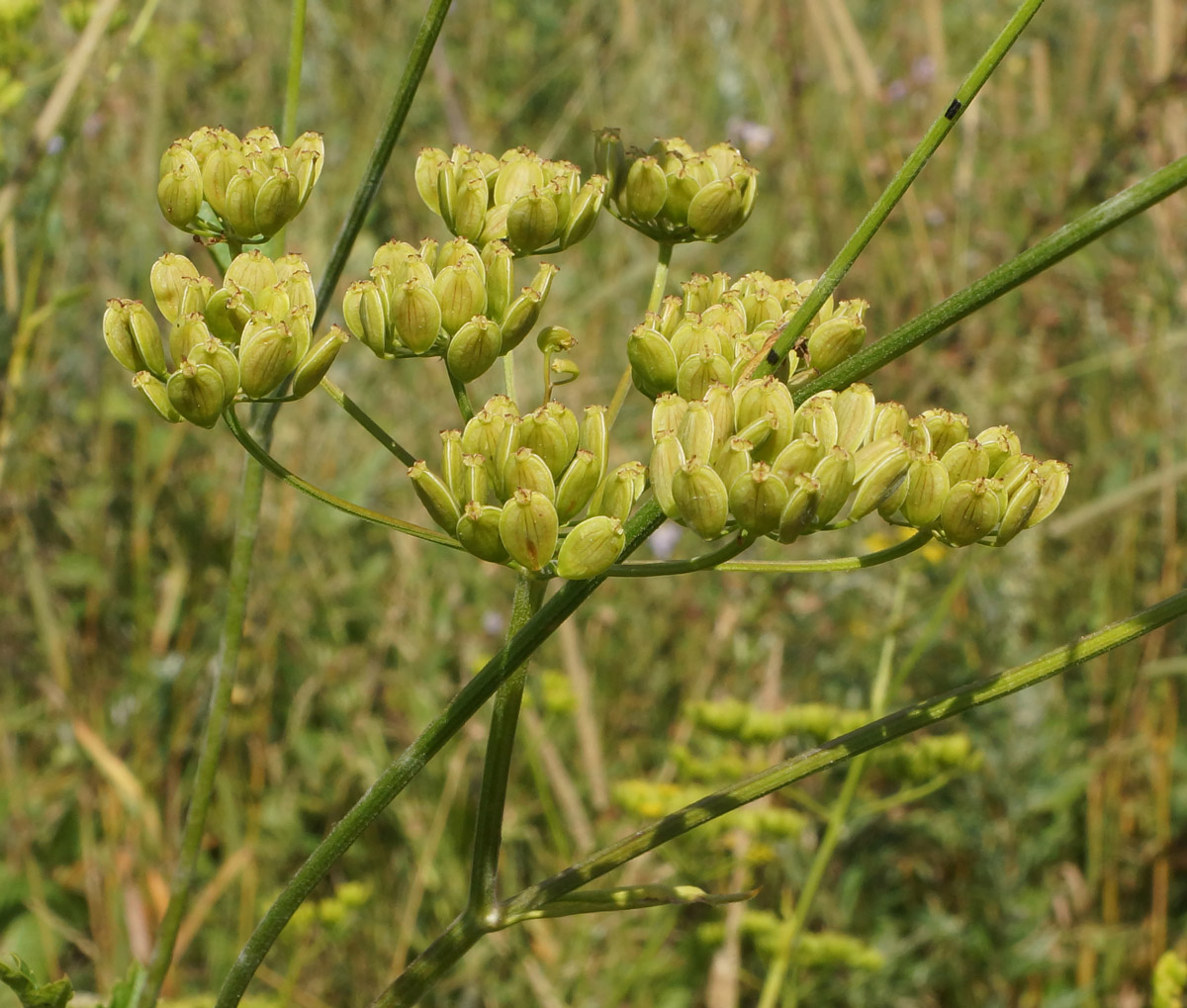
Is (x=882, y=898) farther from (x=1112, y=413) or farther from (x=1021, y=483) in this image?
(x=1021, y=483)

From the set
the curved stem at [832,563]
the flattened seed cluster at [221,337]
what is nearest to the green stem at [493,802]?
the curved stem at [832,563]

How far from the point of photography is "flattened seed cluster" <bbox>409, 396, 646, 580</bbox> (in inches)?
50.4

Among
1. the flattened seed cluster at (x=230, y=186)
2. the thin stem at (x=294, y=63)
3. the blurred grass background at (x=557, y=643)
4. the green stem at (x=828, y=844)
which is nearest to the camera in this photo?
the flattened seed cluster at (x=230, y=186)

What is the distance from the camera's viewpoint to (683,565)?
49.2 inches

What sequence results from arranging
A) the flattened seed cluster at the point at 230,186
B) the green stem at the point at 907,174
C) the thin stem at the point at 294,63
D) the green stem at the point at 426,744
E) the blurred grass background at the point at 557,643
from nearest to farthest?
1. the green stem at the point at 907,174
2. the green stem at the point at 426,744
3. the flattened seed cluster at the point at 230,186
4. the thin stem at the point at 294,63
5. the blurred grass background at the point at 557,643

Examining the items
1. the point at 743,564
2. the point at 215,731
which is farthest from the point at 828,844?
the point at 743,564

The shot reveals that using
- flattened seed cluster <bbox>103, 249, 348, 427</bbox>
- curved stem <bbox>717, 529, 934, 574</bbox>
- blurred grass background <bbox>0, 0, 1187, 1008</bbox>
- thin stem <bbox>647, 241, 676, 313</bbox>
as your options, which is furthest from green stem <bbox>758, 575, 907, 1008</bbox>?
flattened seed cluster <bbox>103, 249, 348, 427</bbox>

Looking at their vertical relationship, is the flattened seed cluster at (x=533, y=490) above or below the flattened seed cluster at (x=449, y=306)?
below

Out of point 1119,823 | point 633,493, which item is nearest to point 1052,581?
point 1119,823

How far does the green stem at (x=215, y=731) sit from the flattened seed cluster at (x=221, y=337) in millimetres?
325

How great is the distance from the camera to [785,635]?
14.9 ft

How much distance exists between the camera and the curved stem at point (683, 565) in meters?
1.24

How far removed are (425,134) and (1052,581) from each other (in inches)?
152

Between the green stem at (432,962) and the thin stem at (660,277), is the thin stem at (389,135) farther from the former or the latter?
the green stem at (432,962)
